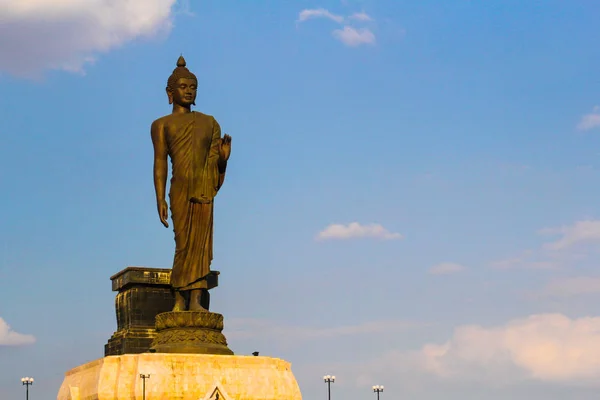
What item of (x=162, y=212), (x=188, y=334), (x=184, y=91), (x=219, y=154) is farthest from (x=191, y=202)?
(x=188, y=334)

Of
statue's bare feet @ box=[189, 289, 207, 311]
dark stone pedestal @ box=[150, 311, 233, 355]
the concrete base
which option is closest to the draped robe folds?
statue's bare feet @ box=[189, 289, 207, 311]

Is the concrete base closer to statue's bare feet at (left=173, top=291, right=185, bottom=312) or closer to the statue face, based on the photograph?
statue's bare feet at (left=173, top=291, right=185, bottom=312)

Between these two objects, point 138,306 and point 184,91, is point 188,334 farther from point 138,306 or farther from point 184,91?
point 184,91

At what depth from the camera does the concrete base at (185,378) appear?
84.7 feet

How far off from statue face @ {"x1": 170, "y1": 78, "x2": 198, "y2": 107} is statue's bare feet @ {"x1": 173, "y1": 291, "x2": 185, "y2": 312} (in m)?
4.68

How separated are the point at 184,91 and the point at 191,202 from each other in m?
2.75

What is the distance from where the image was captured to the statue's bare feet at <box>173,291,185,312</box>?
27406 mm

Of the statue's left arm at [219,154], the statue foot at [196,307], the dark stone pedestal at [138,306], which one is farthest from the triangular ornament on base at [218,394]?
the dark stone pedestal at [138,306]

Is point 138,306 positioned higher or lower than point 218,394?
higher

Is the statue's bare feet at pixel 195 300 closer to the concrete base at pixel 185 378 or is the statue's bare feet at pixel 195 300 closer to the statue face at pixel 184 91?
the concrete base at pixel 185 378

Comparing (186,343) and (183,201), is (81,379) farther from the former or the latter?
(183,201)

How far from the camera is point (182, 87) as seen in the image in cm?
2812

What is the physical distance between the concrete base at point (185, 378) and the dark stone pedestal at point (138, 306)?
3634 millimetres

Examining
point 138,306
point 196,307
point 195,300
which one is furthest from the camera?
point 138,306
